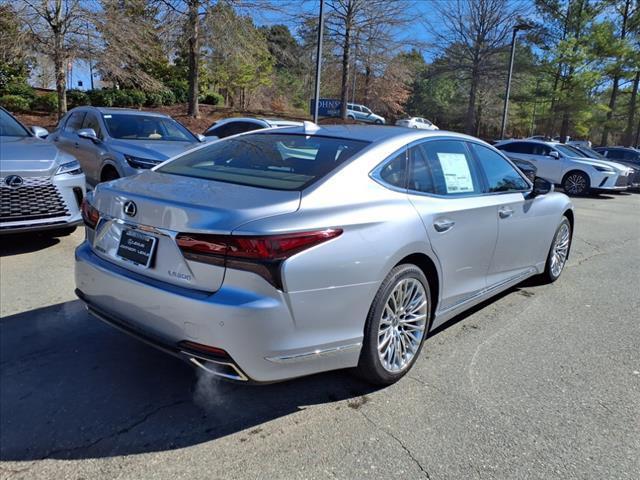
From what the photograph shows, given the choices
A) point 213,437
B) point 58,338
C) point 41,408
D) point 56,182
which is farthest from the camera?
point 56,182

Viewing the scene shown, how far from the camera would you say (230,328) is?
7.52 ft

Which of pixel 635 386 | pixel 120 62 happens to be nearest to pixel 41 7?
pixel 120 62

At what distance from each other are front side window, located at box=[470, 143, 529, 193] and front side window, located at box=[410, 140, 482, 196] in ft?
0.55

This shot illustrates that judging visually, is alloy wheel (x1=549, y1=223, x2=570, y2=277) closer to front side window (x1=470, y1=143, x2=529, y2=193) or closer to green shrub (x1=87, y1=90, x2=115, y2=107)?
front side window (x1=470, y1=143, x2=529, y2=193)

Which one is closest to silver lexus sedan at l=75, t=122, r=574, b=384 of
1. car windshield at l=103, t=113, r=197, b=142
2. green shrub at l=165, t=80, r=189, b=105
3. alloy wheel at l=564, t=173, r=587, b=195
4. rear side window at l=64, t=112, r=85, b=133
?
car windshield at l=103, t=113, r=197, b=142

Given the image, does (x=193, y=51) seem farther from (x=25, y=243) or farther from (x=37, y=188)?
(x=37, y=188)

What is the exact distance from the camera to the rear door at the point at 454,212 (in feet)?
10.5

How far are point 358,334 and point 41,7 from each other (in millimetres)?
16449

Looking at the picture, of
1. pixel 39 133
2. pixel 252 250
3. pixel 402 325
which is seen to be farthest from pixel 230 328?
pixel 39 133

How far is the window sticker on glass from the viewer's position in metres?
3.54

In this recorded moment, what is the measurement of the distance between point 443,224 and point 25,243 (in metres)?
4.89

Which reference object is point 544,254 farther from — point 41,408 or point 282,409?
point 41,408

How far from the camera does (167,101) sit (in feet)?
93.5

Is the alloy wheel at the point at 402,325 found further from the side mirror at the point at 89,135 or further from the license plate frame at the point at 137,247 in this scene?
the side mirror at the point at 89,135
